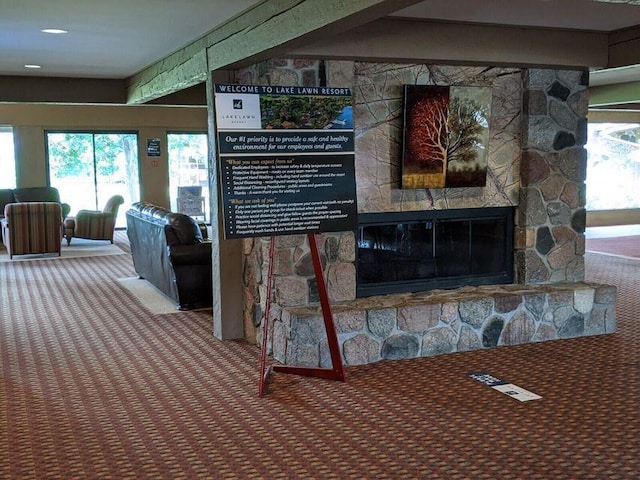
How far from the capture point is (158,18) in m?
5.18

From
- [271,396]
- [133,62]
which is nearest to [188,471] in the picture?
[271,396]

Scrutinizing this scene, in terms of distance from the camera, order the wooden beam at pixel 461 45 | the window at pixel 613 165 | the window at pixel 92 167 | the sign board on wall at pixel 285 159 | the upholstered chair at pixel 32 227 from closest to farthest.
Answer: the sign board on wall at pixel 285 159 < the wooden beam at pixel 461 45 < the upholstered chair at pixel 32 227 < the window at pixel 92 167 < the window at pixel 613 165

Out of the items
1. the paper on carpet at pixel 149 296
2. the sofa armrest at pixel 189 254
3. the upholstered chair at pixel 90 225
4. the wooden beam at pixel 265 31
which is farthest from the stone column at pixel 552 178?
the upholstered chair at pixel 90 225

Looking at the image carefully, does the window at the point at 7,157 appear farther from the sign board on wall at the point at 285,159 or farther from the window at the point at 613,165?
the window at the point at 613,165

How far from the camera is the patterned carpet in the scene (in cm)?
344

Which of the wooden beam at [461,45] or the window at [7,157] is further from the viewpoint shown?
the window at [7,157]

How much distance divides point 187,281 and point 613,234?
892 cm

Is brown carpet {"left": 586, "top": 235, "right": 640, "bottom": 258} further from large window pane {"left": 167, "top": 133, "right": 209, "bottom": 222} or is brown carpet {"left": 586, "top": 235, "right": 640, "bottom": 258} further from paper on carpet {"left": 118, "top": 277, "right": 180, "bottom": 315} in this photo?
large window pane {"left": 167, "top": 133, "right": 209, "bottom": 222}

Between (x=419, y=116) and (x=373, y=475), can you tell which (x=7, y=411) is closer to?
(x=373, y=475)

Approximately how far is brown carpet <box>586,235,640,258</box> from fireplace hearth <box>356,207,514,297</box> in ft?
16.7

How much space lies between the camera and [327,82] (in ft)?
17.4

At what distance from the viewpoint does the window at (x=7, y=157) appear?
12.9 meters

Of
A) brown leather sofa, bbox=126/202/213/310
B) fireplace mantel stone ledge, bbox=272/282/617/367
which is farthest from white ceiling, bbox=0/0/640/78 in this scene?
fireplace mantel stone ledge, bbox=272/282/617/367

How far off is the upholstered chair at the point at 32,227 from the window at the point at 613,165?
32.8ft
